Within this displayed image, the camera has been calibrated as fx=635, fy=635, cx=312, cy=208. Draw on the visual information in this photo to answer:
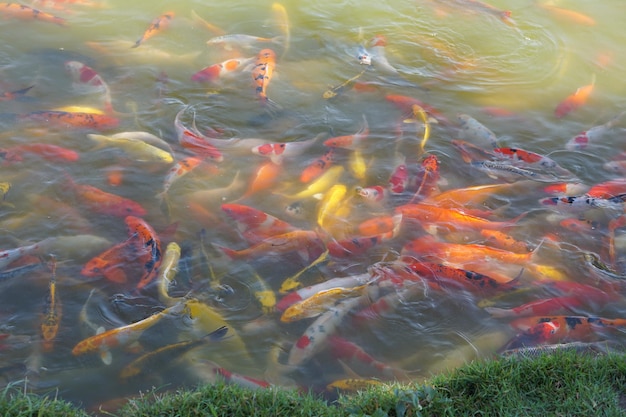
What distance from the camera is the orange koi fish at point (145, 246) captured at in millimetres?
4830

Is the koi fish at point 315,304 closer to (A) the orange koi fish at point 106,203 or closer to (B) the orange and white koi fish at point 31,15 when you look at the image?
(A) the orange koi fish at point 106,203

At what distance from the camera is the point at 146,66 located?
24.9 ft

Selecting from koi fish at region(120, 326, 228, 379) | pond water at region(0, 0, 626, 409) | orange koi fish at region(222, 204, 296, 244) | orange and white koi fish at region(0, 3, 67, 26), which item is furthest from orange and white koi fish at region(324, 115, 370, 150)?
orange and white koi fish at region(0, 3, 67, 26)

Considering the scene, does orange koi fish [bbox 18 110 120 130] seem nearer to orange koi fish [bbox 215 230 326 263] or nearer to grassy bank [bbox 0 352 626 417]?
orange koi fish [bbox 215 230 326 263]

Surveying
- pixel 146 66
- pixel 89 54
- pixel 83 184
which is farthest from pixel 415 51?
pixel 83 184

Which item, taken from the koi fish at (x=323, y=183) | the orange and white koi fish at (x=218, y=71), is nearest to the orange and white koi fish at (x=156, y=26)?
the orange and white koi fish at (x=218, y=71)

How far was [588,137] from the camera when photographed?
22.3ft

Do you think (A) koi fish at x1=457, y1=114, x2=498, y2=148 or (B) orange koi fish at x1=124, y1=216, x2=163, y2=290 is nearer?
(B) orange koi fish at x1=124, y1=216, x2=163, y2=290

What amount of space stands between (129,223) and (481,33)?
5941 mm

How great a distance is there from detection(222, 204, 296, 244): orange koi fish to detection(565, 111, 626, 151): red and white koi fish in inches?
131

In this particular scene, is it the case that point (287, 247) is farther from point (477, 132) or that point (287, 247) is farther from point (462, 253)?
point (477, 132)

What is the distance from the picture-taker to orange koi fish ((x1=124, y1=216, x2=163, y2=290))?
483cm

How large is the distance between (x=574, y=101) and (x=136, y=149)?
5.01 m

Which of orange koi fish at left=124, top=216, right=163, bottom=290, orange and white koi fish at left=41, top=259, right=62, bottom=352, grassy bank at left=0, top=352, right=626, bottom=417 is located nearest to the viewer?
grassy bank at left=0, top=352, right=626, bottom=417
